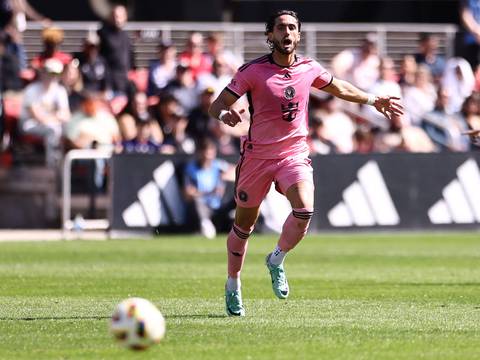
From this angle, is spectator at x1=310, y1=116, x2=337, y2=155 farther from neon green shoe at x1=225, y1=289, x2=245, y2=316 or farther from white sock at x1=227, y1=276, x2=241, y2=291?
neon green shoe at x1=225, y1=289, x2=245, y2=316

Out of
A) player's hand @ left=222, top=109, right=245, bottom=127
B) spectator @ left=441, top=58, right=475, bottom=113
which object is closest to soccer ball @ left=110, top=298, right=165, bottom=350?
player's hand @ left=222, top=109, right=245, bottom=127

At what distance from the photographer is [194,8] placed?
2906 centimetres

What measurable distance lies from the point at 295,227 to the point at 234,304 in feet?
2.86

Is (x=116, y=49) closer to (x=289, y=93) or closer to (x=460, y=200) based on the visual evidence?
(x=460, y=200)

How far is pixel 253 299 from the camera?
42.9ft

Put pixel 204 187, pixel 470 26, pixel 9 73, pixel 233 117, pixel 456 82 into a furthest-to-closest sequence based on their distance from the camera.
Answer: pixel 470 26 → pixel 456 82 → pixel 9 73 → pixel 204 187 → pixel 233 117

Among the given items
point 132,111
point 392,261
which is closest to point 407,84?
point 132,111

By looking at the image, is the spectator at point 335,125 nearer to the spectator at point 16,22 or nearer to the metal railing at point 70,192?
the metal railing at point 70,192

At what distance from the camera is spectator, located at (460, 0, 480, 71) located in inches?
1097

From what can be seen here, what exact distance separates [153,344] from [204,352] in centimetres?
50

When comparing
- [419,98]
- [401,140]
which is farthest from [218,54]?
[419,98]

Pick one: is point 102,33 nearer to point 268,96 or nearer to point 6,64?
point 6,64

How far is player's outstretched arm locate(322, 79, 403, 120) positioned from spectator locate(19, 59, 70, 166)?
39.3 ft

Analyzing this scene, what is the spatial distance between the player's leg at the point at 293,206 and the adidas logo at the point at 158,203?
10.8 m
